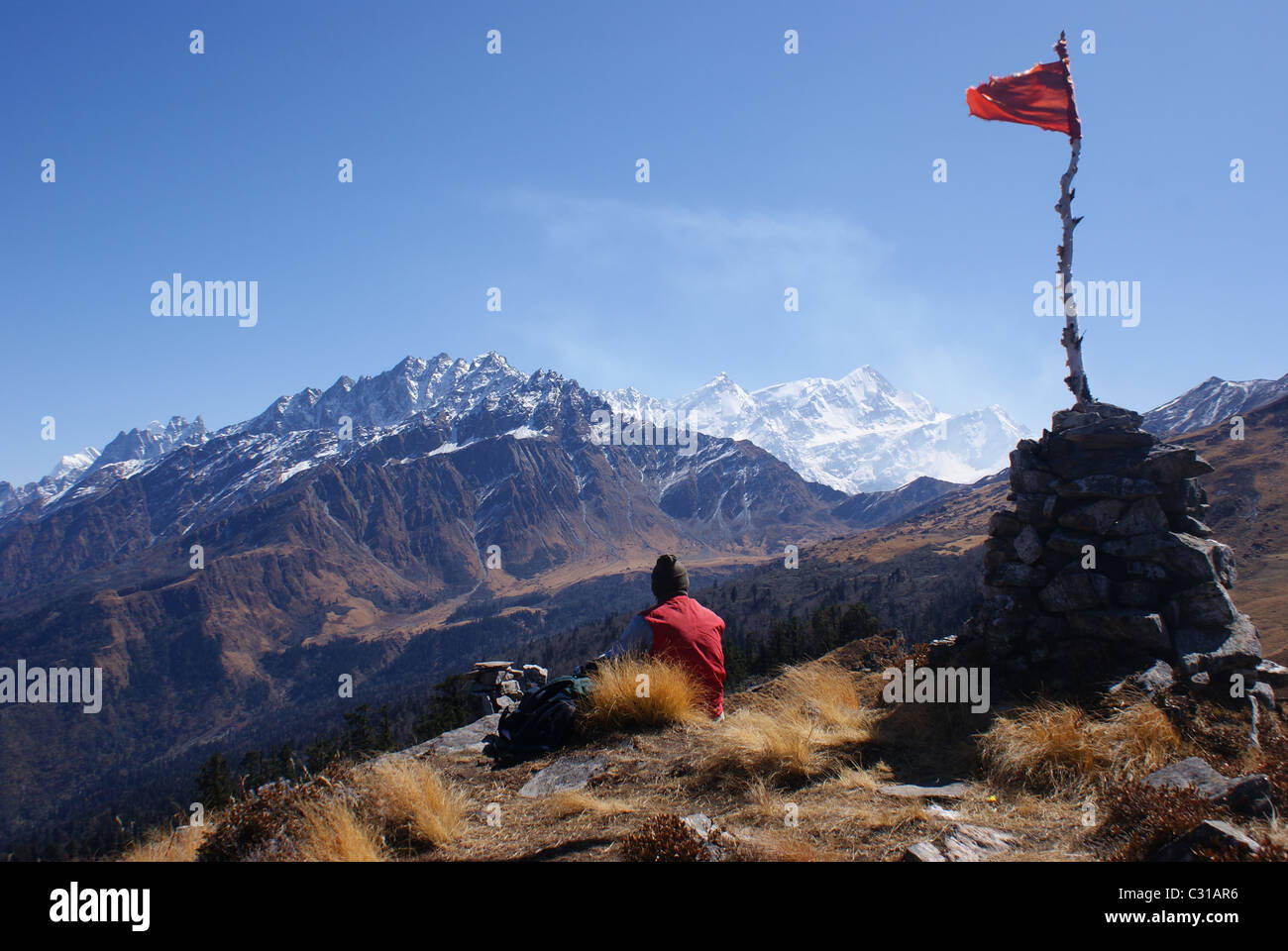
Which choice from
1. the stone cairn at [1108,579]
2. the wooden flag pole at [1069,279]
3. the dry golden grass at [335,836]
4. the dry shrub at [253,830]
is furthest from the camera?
the wooden flag pole at [1069,279]

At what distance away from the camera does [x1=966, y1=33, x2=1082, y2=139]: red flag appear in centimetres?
1262

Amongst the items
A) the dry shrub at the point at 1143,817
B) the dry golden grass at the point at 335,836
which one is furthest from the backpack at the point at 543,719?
the dry shrub at the point at 1143,817

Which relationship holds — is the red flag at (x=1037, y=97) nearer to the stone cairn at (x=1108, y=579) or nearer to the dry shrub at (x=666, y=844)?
the stone cairn at (x=1108, y=579)

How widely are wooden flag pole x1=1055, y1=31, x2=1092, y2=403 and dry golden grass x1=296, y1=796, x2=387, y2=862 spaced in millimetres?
13033

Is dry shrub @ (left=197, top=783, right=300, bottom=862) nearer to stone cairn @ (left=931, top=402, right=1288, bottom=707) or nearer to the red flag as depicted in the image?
stone cairn @ (left=931, top=402, right=1288, bottom=707)

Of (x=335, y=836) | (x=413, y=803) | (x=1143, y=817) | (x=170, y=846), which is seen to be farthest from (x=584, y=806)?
(x=1143, y=817)

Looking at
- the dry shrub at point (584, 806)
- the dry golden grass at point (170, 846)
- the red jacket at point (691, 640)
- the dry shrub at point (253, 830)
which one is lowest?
the dry golden grass at point (170, 846)

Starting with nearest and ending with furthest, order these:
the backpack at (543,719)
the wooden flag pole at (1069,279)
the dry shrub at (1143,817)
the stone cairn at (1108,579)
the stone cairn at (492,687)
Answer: the dry shrub at (1143,817) → the backpack at (543,719) → the stone cairn at (1108,579) → the wooden flag pole at (1069,279) → the stone cairn at (492,687)

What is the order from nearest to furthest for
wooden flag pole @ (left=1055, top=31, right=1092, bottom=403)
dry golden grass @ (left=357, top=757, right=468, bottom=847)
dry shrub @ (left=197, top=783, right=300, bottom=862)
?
1. dry shrub @ (left=197, top=783, right=300, bottom=862)
2. dry golden grass @ (left=357, top=757, right=468, bottom=847)
3. wooden flag pole @ (left=1055, top=31, right=1092, bottom=403)

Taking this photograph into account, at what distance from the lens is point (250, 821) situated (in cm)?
554

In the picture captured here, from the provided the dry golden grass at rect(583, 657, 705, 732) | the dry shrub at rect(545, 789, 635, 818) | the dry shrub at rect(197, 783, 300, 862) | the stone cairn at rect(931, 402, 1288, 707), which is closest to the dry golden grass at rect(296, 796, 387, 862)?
the dry shrub at rect(197, 783, 300, 862)

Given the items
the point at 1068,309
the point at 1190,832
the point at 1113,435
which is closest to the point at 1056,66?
the point at 1068,309

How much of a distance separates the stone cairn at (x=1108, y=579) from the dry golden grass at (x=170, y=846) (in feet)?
32.0

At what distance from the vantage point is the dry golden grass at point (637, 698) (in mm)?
8578
